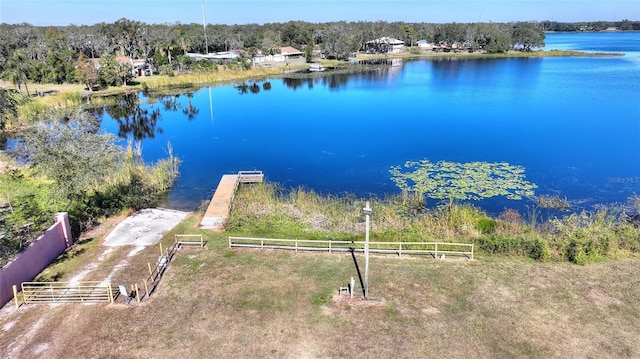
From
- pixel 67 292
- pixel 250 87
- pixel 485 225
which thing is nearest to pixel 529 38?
pixel 250 87

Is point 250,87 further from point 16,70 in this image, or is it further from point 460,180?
point 460,180

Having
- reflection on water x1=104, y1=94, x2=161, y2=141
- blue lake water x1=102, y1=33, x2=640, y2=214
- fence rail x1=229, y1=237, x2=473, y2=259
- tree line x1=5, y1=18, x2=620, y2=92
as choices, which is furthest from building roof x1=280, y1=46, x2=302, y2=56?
fence rail x1=229, y1=237, x2=473, y2=259

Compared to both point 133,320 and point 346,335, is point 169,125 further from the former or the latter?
point 346,335

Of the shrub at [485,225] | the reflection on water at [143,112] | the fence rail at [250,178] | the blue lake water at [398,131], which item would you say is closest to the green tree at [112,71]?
the reflection on water at [143,112]

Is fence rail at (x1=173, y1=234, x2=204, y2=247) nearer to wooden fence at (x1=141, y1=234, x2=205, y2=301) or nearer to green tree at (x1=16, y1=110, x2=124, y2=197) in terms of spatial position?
wooden fence at (x1=141, y1=234, x2=205, y2=301)

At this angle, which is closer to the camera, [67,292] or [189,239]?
[67,292]

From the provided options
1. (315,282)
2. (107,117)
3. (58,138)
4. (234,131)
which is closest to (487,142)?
(234,131)

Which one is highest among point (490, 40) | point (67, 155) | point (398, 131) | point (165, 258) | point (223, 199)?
point (490, 40)
